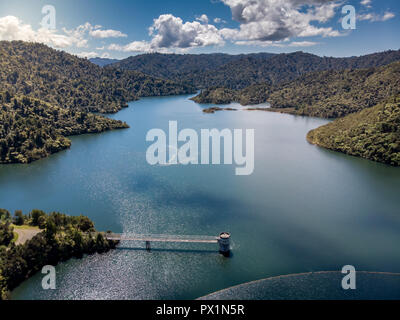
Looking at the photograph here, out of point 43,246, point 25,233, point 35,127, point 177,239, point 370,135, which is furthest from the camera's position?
point 35,127

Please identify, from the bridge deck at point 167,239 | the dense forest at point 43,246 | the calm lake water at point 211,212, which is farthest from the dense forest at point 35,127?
the bridge deck at point 167,239

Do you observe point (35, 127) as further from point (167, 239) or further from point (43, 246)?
point (167, 239)

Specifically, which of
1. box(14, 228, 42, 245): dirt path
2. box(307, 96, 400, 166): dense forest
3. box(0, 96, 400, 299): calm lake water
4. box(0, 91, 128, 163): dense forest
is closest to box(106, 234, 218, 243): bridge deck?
box(0, 96, 400, 299): calm lake water

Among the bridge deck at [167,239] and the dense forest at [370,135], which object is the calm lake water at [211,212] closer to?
the bridge deck at [167,239]

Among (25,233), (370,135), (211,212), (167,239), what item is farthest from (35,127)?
(370,135)

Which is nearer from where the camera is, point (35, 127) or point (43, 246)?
point (43, 246)

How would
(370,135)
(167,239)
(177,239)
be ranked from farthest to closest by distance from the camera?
(370,135), (177,239), (167,239)

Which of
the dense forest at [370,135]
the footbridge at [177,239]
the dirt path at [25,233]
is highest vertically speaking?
the dense forest at [370,135]

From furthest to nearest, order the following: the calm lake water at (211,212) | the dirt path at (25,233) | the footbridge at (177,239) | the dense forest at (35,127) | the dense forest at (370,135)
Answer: the dense forest at (35,127) → the dense forest at (370,135) → the footbridge at (177,239) → the dirt path at (25,233) → the calm lake water at (211,212)
